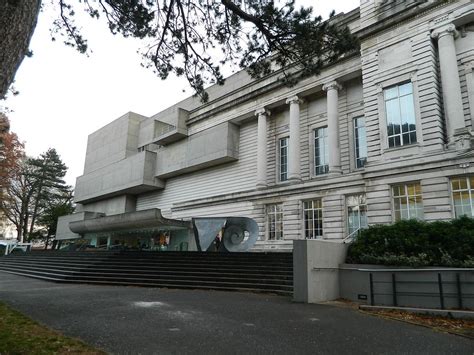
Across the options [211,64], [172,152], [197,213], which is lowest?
[197,213]

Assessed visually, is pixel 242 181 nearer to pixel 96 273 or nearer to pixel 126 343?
pixel 96 273

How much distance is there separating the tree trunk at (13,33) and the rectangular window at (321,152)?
21.3m

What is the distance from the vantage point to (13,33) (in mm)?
4078

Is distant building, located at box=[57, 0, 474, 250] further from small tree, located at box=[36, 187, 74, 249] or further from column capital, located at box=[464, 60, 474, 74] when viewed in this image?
small tree, located at box=[36, 187, 74, 249]

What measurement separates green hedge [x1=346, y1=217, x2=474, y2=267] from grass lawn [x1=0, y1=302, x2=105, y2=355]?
371 inches

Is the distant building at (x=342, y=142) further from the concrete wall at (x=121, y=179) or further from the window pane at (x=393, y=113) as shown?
the concrete wall at (x=121, y=179)

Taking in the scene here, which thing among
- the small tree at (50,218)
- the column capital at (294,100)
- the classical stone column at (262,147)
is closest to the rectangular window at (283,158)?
the classical stone column at (262,147)

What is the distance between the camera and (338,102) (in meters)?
23.8

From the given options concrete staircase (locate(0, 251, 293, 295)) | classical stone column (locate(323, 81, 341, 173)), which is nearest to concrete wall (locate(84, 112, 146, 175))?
concrete staircase (locate(0, 251, 293, 295))

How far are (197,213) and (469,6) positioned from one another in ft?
75.3

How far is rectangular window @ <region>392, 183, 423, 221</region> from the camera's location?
1677 centimetres

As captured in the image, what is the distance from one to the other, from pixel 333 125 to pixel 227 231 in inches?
380

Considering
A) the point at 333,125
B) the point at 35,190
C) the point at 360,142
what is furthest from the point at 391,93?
the point at 35,190

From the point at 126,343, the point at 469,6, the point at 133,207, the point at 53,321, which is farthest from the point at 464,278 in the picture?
the point at 133,207
